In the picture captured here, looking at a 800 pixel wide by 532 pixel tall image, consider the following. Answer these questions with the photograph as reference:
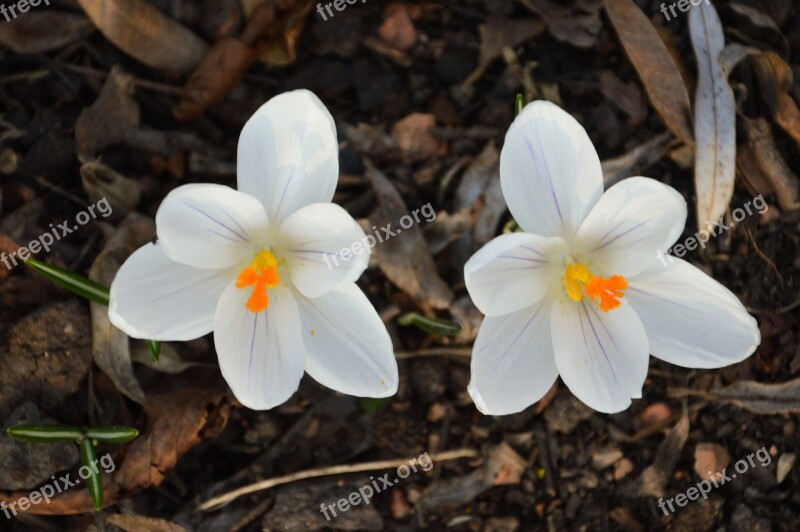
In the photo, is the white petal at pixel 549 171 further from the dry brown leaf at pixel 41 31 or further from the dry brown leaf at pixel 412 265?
the dry brown leaf at pixel 41 31

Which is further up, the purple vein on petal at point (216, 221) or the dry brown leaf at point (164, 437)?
the purple vein on petal at point (216, 221)

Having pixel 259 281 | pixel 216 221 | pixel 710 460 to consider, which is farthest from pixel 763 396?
pixel 216 221

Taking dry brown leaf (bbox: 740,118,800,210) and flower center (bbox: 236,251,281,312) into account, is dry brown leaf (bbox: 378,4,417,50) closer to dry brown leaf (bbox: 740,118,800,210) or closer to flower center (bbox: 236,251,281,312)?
flower center (bbox: 236,251,281,312)

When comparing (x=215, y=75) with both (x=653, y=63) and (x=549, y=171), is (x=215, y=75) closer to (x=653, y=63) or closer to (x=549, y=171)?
(x=549, y=171)

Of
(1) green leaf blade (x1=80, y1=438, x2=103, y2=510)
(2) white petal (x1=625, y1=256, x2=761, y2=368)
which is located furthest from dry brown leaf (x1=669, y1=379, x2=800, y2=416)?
(1) green leaf blade (x1=80, y1=438, x2=103, y2=510)

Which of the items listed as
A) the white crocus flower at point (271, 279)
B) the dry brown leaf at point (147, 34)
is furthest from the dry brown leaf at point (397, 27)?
the white crocus flower at point (271, 279)

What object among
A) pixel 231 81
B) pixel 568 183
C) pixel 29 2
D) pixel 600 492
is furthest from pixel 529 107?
pixel 29 2

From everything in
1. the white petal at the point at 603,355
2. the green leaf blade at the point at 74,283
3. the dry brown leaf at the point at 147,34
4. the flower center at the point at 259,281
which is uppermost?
the dry brown leaf at the point at 147,34

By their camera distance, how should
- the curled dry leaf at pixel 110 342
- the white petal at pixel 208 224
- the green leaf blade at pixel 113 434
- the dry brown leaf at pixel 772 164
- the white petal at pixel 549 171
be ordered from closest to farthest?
the white petal at pixel 208 224
the white petal at pixel 549 171
the green leaf blade at pixel 113 434
the curled dry leaf at pixel 110 342
the dry brown leaf at pixel 772 164
